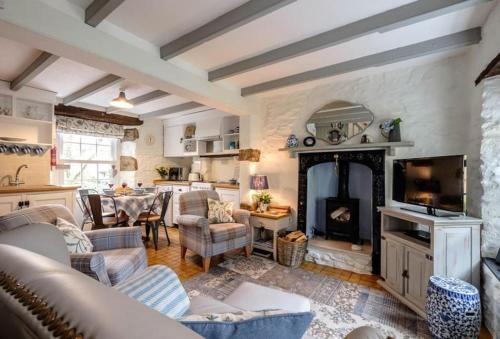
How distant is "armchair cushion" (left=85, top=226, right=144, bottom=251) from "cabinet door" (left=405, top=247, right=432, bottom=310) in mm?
2559

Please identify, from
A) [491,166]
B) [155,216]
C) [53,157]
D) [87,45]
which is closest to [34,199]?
[53,157]

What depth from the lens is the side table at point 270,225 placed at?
333 centimetres

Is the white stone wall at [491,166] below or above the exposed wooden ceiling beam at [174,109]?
below

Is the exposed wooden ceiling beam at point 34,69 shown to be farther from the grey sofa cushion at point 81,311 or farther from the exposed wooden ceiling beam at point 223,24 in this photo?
the grey sofa cushion at point 81,311

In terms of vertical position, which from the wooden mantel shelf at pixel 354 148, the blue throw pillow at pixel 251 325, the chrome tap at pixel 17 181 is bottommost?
the blue throw pillow at pixel 251 325

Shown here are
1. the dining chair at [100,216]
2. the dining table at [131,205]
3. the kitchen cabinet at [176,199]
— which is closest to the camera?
the dining chair at [100,216]

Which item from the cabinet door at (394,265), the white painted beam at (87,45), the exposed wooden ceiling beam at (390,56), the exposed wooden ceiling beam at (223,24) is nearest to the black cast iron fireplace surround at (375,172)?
the cabinet door at (394,265)

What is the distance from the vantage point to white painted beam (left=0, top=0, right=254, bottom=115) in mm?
1633

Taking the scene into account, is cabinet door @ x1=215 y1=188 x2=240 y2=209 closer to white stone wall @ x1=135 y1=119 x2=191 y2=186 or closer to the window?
white stone wall @ x1=135 y1=119 x2=191 y2=186

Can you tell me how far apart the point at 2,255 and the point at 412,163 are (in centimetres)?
298

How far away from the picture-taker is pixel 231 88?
3.50m

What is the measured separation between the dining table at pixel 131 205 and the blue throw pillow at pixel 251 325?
3189 mm

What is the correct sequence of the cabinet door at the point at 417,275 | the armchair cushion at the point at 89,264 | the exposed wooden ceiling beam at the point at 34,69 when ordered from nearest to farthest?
the armchair cushion at the point at 89,264
the cabinet door at the point at 417,275
the exposed wooden ceiling beam at the point at 34,69

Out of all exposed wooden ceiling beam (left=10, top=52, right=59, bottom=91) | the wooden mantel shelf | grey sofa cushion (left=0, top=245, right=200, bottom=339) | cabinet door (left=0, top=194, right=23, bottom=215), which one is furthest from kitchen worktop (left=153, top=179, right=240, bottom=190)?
grey sofa cushion (left=0, top=245, right=200, bottom=339)
